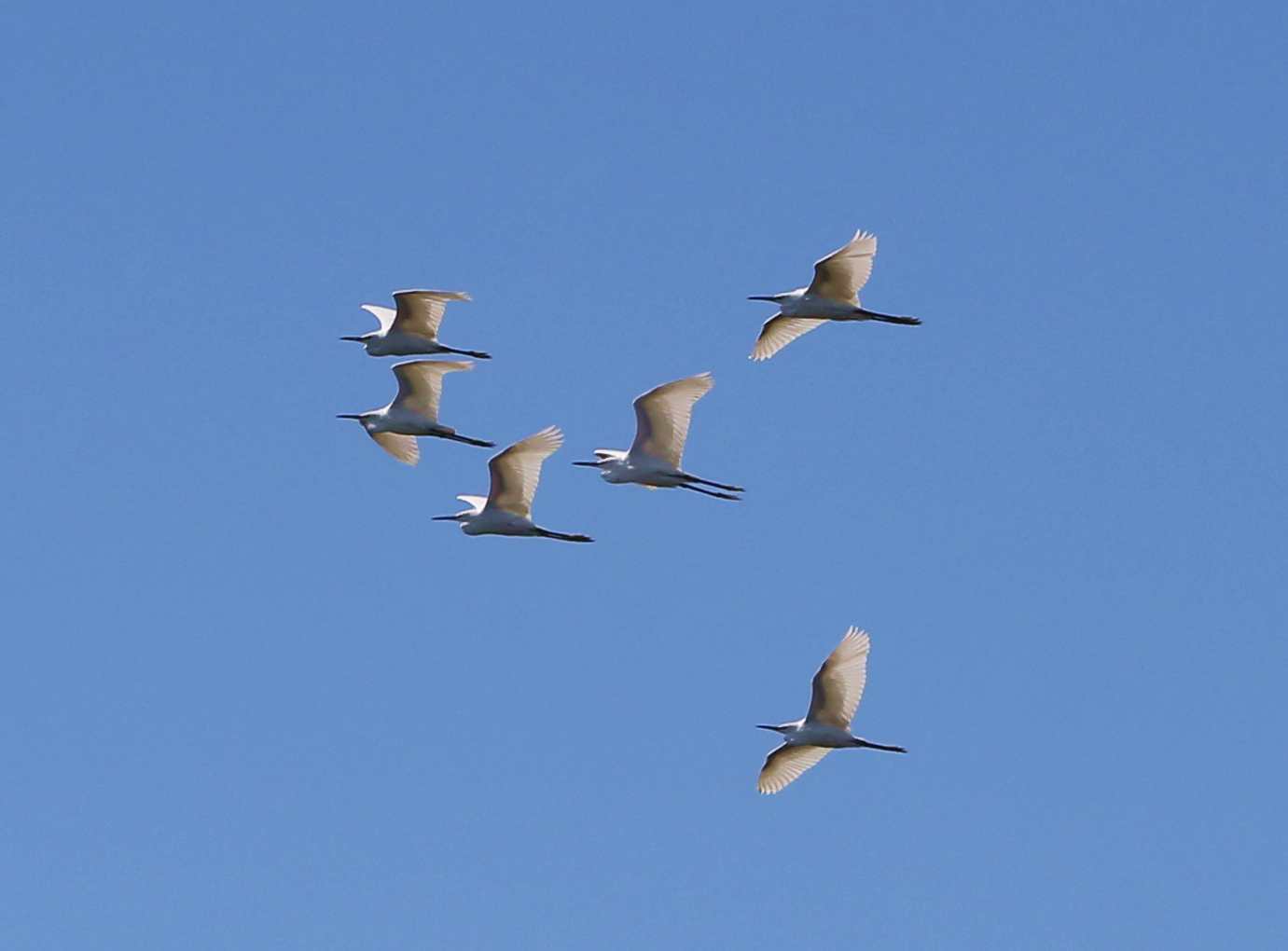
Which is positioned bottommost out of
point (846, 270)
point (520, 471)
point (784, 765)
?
point (784, 765)

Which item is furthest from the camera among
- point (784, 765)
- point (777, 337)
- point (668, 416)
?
point (777, 337)

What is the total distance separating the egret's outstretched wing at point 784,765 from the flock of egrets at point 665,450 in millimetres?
15

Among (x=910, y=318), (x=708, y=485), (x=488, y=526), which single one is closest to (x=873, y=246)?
(x=910, y=318)

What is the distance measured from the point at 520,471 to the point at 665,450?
233 centimetres

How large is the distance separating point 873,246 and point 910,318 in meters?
1.28

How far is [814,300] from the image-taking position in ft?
150

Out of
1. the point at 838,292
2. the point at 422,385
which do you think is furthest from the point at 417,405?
the point at 838,292

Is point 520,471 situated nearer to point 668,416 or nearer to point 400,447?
point 668,416

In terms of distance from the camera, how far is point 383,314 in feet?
163

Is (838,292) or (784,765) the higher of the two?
(838,292)

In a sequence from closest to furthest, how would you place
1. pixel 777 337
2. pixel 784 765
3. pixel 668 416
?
1. pixel 668 416
2. pixel 784 765
3. pixel 777 337

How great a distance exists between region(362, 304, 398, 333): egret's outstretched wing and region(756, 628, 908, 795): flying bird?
30.0ft

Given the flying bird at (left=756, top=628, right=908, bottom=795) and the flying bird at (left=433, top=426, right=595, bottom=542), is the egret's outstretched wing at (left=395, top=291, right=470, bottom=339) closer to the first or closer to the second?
the flying bird at (left=433, top=426, right=595, bottom=542)

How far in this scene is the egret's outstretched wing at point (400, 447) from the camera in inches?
1983
